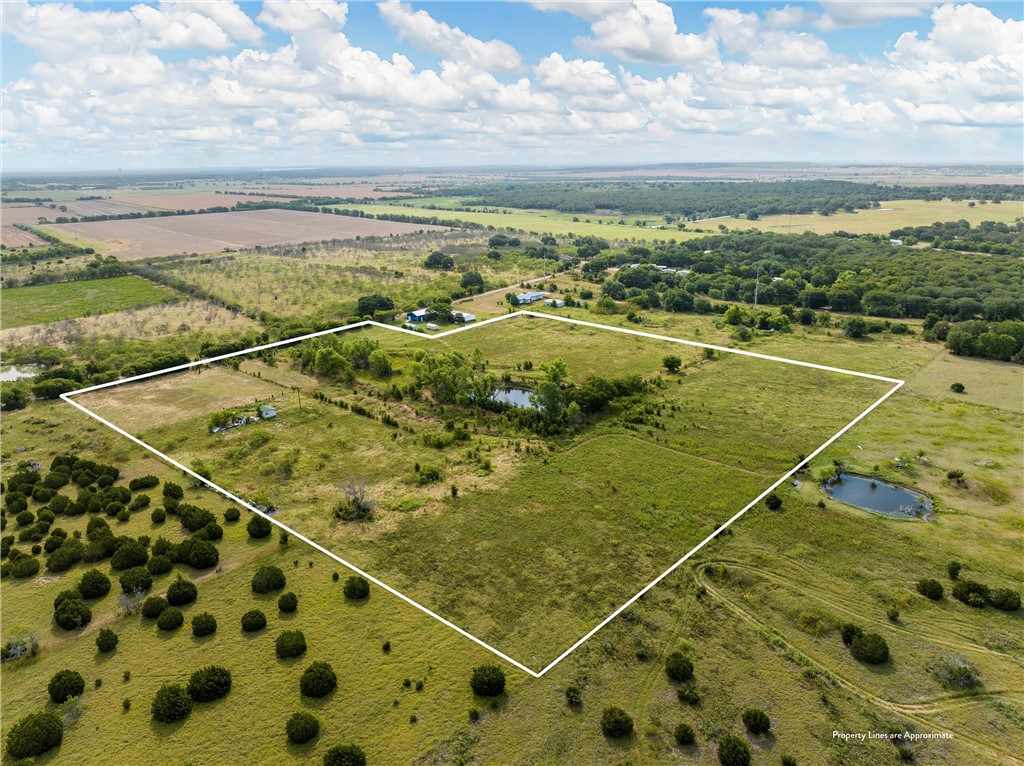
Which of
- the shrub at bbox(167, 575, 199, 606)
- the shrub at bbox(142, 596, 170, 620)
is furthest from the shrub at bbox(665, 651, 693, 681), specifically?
the shrub at bbox(142, 596, 170, 620)

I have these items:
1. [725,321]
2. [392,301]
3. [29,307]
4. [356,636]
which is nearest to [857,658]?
[356,636]

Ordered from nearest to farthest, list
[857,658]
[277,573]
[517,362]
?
[857,658] → [277,573] → [517,362]

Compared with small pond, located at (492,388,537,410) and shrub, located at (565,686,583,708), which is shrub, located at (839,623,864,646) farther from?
small pond, located at (492,388,537,410)

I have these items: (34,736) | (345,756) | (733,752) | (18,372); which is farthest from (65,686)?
(18,372)

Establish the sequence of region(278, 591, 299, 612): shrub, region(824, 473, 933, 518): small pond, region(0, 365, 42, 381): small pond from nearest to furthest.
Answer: region(278, 591, 299, 612): shrub
region(824, 473, 933, 518): small pond
region(0, 365, 42, 381): small pond

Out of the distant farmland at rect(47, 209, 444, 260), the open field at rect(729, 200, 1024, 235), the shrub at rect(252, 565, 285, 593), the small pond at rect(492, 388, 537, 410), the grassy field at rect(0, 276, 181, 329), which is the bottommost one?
the shrub at rect(252, 565, 285, 593)

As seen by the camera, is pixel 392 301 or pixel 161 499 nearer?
pixel 161 499

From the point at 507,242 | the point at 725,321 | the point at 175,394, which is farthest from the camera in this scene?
the point at 507,242

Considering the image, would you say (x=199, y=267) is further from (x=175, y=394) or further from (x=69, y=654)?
(x=69, y=654)
